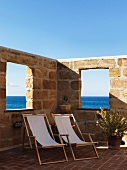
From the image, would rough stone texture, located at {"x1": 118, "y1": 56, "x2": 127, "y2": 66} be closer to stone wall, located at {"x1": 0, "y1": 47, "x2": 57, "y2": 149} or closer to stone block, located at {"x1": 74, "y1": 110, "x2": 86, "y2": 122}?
stone block, located at {"x1": 74, "y1": 110, "x2": 86, "y2": 122}

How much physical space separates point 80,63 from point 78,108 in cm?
110

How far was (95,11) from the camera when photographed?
12836 mm

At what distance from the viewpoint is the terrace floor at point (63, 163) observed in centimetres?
480

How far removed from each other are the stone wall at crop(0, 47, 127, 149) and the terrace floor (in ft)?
2.15

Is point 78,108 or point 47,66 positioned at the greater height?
point 47,66

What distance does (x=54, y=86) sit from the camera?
7.71m

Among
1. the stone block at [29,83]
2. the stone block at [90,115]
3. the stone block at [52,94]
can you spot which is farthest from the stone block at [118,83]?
the stone block at [29,83]

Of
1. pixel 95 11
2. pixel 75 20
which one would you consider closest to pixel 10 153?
pixel 95 11

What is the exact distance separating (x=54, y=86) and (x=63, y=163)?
2.93 meters

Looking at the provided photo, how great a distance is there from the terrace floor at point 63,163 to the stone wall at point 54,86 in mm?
656

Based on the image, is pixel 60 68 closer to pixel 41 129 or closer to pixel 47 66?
pixel 47 66

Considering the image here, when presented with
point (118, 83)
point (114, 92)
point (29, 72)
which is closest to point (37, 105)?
point (29, 72)

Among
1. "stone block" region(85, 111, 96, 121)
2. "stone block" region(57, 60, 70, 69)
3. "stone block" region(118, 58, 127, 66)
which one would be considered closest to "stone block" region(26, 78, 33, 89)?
"stone block" region(57, 60, 70, 69)

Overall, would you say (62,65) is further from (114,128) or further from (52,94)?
(114,128)
